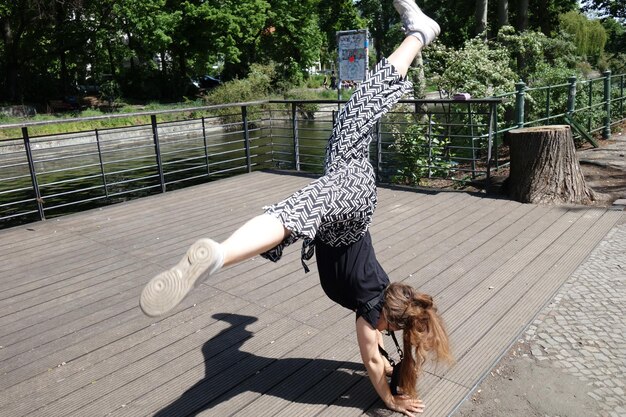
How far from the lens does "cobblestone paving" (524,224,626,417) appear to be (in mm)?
2307

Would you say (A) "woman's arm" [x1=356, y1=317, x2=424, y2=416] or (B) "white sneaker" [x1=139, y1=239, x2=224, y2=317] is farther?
(A) "woman's arm" [x1=356, y1=317, x2=424, y2=416]

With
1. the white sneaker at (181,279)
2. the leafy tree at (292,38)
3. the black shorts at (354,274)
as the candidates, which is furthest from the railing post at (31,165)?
the leafy tree at (292,38)

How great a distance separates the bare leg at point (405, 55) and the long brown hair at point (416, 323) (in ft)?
2.74

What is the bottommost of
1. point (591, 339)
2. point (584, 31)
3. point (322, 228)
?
point (591, 339)

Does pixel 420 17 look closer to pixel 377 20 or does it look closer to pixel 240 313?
pixel 240 313

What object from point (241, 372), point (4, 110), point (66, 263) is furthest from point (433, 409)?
point (4, 110)

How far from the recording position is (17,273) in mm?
3906

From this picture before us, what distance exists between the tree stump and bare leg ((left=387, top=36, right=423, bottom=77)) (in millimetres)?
3711

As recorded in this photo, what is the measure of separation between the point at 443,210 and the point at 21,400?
3982 mm

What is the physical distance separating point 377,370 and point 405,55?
1.25m

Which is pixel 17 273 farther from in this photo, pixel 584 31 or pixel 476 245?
pixel 584 31

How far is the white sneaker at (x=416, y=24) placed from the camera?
Result: 200 cm

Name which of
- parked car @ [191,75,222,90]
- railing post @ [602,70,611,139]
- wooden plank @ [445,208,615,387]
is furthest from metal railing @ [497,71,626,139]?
parked car @ [191,75,222,90]

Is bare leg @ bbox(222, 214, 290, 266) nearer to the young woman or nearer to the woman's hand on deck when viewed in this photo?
→ the young woman
